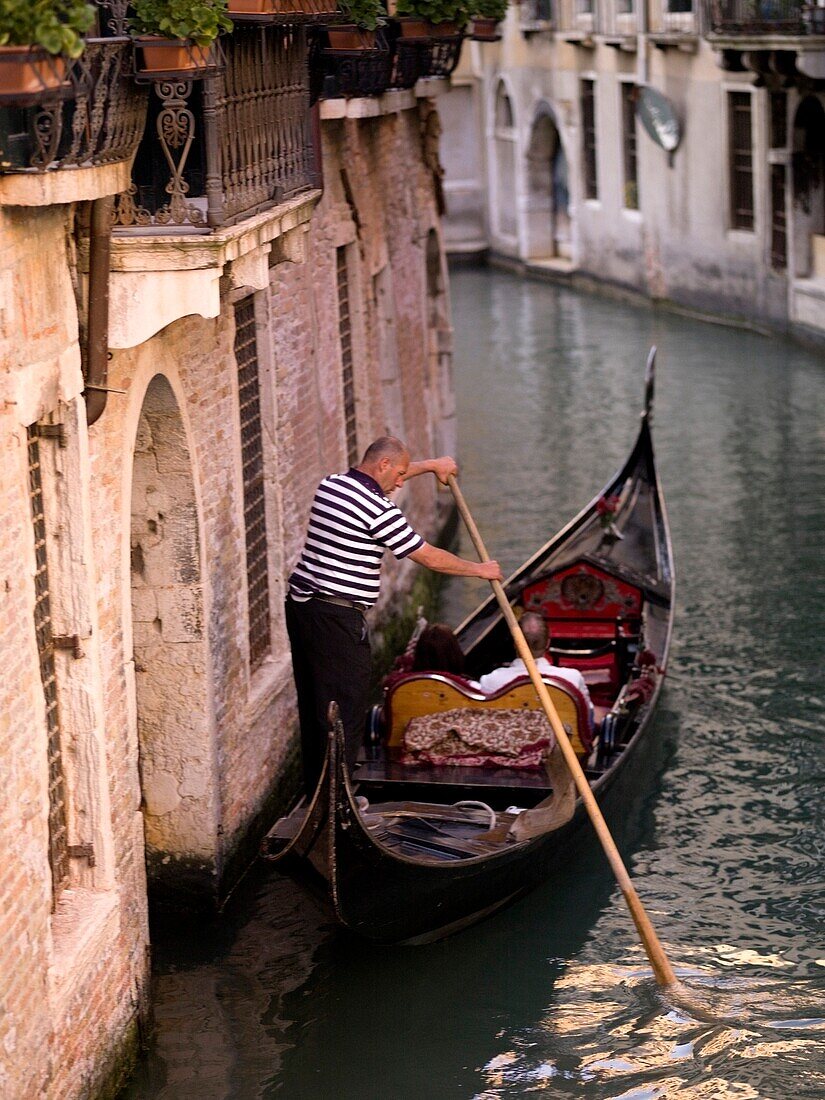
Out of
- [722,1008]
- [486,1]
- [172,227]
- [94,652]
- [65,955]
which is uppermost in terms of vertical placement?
[486,1]

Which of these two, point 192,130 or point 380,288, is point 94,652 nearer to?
point 192,130

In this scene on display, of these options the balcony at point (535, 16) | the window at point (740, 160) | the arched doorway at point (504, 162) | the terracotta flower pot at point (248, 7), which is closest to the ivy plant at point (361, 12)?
the terracotta flower pot at point (248, 7)

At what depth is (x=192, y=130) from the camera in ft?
15.3

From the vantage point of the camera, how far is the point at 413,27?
8.30 meters

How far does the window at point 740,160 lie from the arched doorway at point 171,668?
1294cm

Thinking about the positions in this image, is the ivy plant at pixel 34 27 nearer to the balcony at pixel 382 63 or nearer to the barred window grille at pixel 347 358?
the balcony at pixel 382 63

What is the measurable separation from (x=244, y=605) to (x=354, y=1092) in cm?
187

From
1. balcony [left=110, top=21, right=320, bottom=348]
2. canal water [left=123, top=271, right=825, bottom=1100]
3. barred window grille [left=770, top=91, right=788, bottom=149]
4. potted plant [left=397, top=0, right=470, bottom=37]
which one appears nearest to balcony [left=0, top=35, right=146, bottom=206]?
balcony [left=110, top=21, right=320, bottom=348]

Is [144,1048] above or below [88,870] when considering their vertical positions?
below

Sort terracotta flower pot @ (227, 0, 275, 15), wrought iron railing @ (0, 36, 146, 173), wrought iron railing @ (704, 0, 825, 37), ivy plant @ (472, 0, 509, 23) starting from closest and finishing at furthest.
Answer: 1. wrought iron railing @ (0, 36, 146, 173)
2. terracotta flower pot @ (227, 0, 275, 15)
3. ivy plant @ (472, 0, 509, 23)
4. wrought iron railing @ (704, 0, 825, 37)

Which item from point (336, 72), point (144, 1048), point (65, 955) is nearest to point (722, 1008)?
point (144, 1048)

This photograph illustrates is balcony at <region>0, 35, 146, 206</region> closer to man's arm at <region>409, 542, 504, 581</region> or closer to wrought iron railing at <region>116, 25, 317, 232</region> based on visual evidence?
wrought iron railing at <region>116, 25, 317, 232</region>

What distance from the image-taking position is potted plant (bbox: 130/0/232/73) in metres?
4.39

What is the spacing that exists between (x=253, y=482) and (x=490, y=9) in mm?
3166
